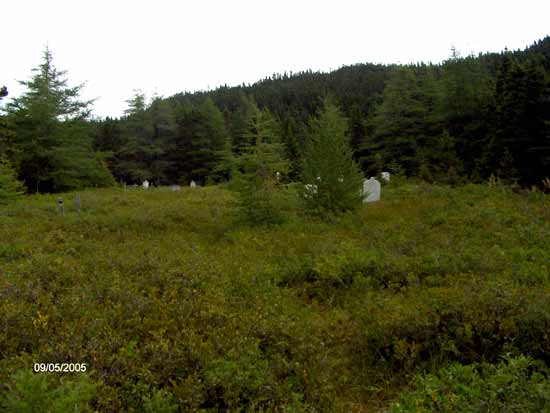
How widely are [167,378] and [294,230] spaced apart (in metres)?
9.07

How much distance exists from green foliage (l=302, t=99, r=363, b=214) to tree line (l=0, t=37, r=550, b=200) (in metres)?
0.72

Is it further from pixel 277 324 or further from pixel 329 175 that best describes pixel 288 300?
pixel 329 175

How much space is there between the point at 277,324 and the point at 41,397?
281cm

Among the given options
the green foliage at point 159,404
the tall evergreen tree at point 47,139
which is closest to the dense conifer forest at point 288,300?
the green foliage at point 159,404

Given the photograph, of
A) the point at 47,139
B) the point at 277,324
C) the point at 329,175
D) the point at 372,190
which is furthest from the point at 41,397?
the point at 47,139

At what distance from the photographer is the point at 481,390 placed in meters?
4.20

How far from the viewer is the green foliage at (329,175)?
1494cm

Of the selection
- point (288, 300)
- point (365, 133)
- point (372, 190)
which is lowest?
point (288, 300)

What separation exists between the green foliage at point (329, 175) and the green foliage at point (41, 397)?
38.7 feet

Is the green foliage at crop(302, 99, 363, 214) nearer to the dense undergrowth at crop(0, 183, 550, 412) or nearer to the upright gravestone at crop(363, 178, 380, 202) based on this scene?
the upright gravestone at crop(363, 178, 380, 202)

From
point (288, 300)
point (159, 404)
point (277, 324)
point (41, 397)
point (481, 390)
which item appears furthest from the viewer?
point (288, 300)

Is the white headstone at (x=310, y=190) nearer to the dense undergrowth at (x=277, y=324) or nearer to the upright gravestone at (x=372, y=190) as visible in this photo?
the upright gravestone at (x=372, y=190)

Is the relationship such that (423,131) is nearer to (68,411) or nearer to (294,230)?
(294,230)

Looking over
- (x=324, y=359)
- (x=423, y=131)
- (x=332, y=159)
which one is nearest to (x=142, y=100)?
(x=423, y=131)
